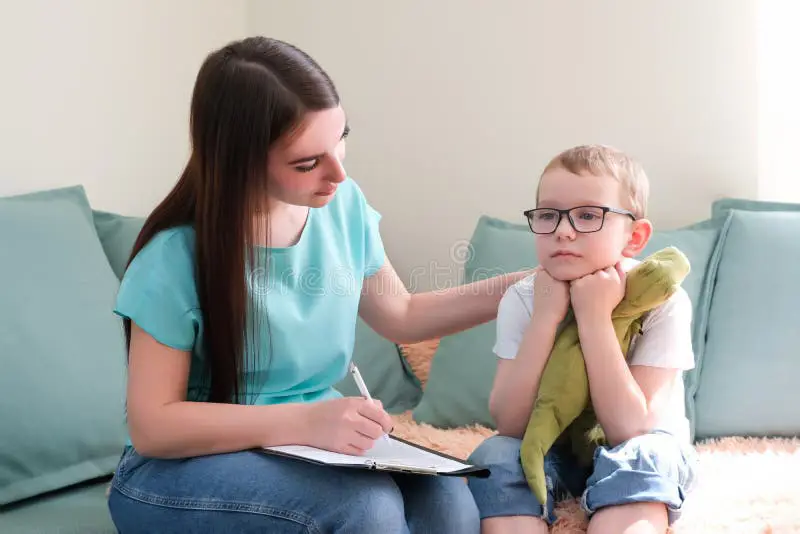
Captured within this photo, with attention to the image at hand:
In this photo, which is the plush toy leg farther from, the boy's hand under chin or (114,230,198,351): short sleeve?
(114,230,198,351): short sleeve

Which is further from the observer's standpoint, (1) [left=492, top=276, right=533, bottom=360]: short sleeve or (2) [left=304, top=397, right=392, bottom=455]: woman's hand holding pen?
(1) [left=492, top=276, right=533, bottom=360]: short sleeve

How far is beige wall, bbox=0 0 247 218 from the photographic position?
1926mm

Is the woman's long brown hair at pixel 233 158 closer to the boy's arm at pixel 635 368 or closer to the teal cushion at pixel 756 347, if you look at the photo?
the boy's arm at pixel 635 368

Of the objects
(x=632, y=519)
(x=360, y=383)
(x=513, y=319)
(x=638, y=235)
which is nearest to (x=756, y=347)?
(x=638, y=235)

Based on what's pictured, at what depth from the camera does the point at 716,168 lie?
2.22 meters

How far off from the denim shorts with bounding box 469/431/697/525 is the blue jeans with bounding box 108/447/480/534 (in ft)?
0.29

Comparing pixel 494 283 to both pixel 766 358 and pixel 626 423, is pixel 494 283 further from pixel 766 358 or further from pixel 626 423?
pixel 766 358

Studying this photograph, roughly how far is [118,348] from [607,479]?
0.96 metres

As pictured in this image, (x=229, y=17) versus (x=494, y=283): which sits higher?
(x=229, y=17)

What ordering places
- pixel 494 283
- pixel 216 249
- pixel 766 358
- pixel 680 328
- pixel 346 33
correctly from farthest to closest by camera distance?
pixel 346 33 → pixel 766 358 → pixel 494 283 → pixel 680 328 → pixel 216 249

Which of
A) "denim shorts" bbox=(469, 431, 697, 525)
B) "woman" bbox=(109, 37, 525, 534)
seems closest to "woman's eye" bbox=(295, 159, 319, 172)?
"woman" bbox=(109, 37, 525, 534)

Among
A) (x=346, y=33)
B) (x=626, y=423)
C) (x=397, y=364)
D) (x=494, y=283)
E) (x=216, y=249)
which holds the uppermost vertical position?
(x=346, y=33)

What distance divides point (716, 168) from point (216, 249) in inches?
55.3

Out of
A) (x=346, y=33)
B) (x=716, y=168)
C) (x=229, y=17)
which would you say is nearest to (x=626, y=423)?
(x=716, y=168)
